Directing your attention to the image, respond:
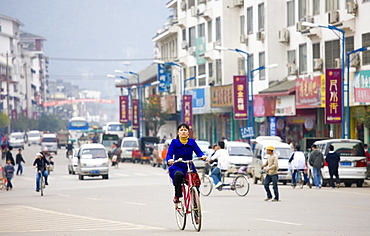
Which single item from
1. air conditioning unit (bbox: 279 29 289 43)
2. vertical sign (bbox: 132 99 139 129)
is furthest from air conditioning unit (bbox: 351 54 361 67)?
vertical sign (bbox: 132 99 139 129)

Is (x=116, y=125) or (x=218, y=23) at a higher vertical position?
(x=218, y=23)

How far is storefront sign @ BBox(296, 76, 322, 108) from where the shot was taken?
153 feet

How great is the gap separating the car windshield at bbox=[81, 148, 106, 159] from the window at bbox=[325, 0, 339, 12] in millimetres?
14761

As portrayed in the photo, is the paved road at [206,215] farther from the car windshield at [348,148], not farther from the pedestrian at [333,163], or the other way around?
the car windshield at [348,148]

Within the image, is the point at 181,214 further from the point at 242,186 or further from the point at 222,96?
the point at 222,96

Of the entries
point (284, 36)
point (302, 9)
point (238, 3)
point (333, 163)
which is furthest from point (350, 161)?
point (238, 3)

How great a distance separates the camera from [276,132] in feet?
189

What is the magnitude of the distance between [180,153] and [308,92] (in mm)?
33822

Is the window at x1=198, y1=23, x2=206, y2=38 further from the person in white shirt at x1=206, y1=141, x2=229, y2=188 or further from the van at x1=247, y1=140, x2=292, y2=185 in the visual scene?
the person in white shirt at x1=206, y1=141, x2=229, y2=188

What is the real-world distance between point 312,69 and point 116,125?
62860 mm

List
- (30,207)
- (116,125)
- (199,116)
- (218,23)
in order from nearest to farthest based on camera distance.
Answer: (30,207) < (218,23) < (199,116) < (116,125)

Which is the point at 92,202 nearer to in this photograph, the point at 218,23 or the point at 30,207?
A: the point at 30,207

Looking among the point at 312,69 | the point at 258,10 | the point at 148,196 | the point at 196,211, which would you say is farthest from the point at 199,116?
the point at 196,211

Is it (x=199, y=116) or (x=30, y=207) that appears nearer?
(x=30, y=207)
